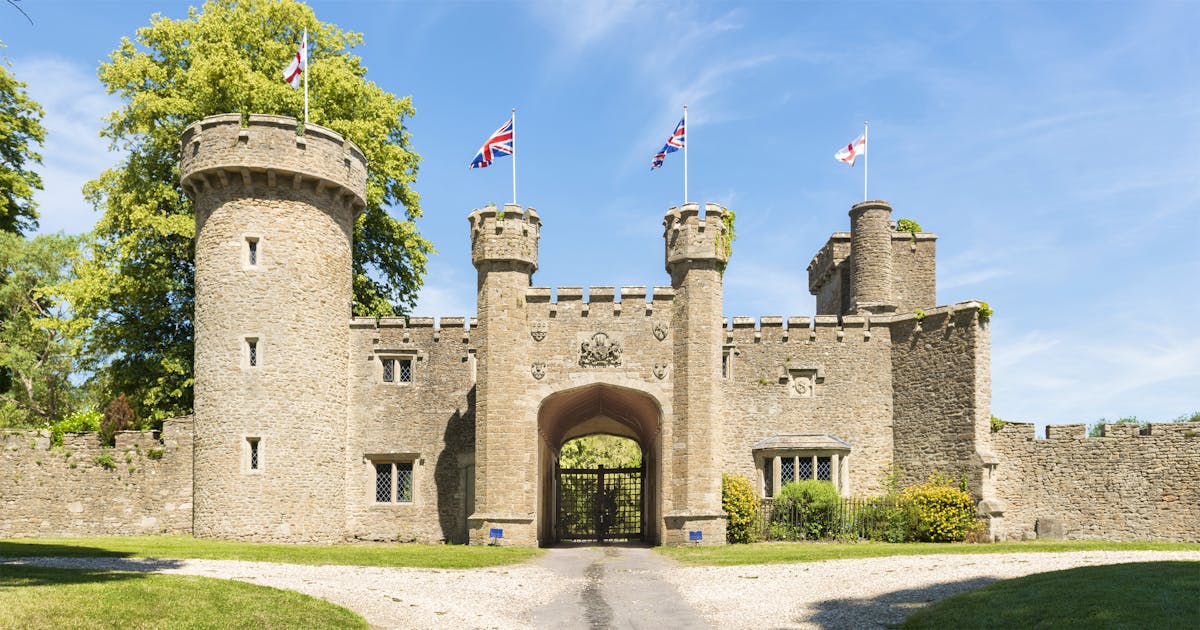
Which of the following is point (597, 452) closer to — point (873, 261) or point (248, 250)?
point (873, 261)

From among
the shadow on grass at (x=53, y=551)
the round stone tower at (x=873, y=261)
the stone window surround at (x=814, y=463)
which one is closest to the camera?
the shadow on grass at (x=53, y=551)

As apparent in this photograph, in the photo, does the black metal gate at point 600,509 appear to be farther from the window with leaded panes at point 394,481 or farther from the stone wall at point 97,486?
the stone wall at point 97,486

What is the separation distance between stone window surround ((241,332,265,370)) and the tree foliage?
3003cm

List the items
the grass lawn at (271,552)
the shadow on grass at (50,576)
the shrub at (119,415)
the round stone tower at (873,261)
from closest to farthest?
the shadow on grass at (50,576) < the grass lawn at (271,552) < the shrub at (119,415) < the round stone tower at (873,261)

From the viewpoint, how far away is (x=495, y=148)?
27.8 metres

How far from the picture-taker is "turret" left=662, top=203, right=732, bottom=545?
86.0 feet

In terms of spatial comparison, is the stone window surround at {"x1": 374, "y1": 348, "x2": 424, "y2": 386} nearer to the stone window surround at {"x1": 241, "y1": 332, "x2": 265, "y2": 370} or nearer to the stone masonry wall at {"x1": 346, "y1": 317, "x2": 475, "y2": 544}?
the stone masonry wall at {"x1": 346, "y1": 317, "x2": 475, "y2": 544}

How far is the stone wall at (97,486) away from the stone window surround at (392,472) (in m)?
5.16

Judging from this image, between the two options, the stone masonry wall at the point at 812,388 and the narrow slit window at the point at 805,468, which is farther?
the stone masonry wall at the point at 812,388

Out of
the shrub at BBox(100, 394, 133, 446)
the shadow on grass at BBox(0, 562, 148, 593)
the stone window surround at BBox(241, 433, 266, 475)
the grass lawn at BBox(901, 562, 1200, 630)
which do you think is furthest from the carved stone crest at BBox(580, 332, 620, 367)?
the shrub at BBox(100, 394, 133, 446)

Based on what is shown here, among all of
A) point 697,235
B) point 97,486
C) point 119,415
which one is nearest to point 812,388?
point 697,235

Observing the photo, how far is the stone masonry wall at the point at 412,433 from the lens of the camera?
1170 inches

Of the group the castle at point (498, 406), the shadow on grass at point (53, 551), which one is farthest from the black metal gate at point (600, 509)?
the shadow on grass at point (53, 551)

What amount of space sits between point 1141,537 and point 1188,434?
3129 mm
